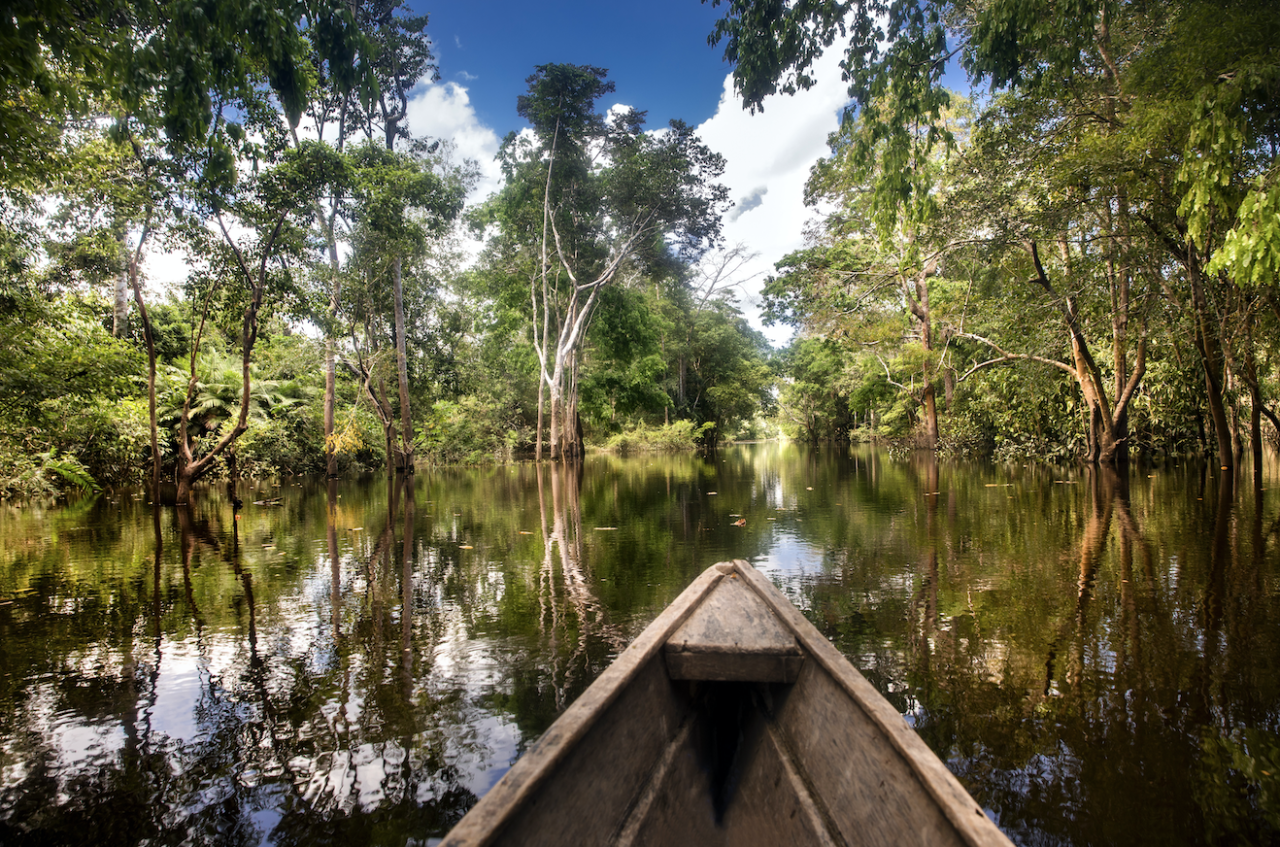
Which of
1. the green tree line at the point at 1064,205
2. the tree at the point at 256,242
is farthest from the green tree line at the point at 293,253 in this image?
the green tree line at the point at 1064,205

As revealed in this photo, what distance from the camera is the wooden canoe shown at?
1445 millimetres

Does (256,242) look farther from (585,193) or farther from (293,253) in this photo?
(585,193)

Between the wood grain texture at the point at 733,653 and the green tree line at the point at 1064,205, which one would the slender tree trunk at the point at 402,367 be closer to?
the green tree line at the point at 1064,205

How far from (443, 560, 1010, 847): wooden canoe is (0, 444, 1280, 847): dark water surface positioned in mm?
678

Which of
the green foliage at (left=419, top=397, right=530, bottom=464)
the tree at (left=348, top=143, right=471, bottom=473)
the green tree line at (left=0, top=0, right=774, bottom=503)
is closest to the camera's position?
the green tree line at (left=0, top=0, right=774, bottom=503)

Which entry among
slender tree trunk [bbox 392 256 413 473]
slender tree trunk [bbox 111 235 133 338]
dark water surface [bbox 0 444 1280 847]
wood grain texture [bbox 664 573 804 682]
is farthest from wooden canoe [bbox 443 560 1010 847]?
slender tree trunk [bbox 392 256 413 473]

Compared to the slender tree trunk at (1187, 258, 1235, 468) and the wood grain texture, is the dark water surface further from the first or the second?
the slender tree trunk at (1187, 258, 1235, 468)

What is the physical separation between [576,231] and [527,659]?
2201 cm

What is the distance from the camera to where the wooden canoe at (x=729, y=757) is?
4.74 ft

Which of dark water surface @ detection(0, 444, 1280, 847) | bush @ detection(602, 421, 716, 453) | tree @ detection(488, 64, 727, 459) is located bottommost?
dark water surface @ detection(0, 444, 1280, 847)

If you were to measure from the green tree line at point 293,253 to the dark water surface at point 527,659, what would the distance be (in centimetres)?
275

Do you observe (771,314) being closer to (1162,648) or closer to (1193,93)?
(1193,93)

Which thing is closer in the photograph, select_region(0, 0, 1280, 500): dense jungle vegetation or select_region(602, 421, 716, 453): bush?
select_region(0, 0, 1280, 500): dense jungle vegetation

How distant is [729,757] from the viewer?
88.9 inches
